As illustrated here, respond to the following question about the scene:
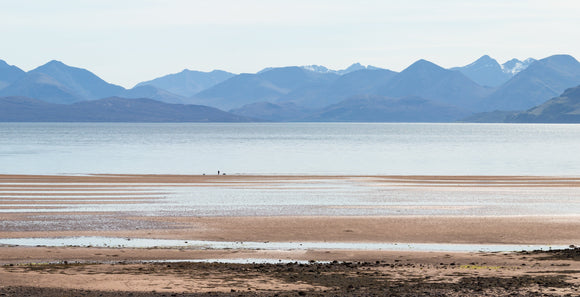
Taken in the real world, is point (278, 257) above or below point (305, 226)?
below

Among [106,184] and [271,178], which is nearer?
[106,184]

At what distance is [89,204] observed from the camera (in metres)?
44.3

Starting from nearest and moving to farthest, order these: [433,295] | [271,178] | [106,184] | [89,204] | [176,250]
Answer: [433,295]
[176,250]
[89,204]
[106,184]
[271,178]

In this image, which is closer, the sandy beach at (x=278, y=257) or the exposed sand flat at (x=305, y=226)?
the sandy beach at (x=278, y=257)

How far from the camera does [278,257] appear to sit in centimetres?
2575

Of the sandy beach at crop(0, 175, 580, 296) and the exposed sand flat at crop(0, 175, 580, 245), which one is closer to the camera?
the sandy beach at crop(0, 175, 580, 296)

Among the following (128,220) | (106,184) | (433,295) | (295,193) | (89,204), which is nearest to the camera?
(433,295)

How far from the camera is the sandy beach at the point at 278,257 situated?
1909 centimetres

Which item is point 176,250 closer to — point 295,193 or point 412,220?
point 412,220

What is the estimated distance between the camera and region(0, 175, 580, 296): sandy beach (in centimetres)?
1909

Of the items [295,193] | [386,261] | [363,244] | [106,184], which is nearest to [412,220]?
[363,244]

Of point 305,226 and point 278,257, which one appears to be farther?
point 305,226

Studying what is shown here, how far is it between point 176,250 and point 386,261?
25.6ft

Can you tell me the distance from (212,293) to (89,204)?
91.3 feet
